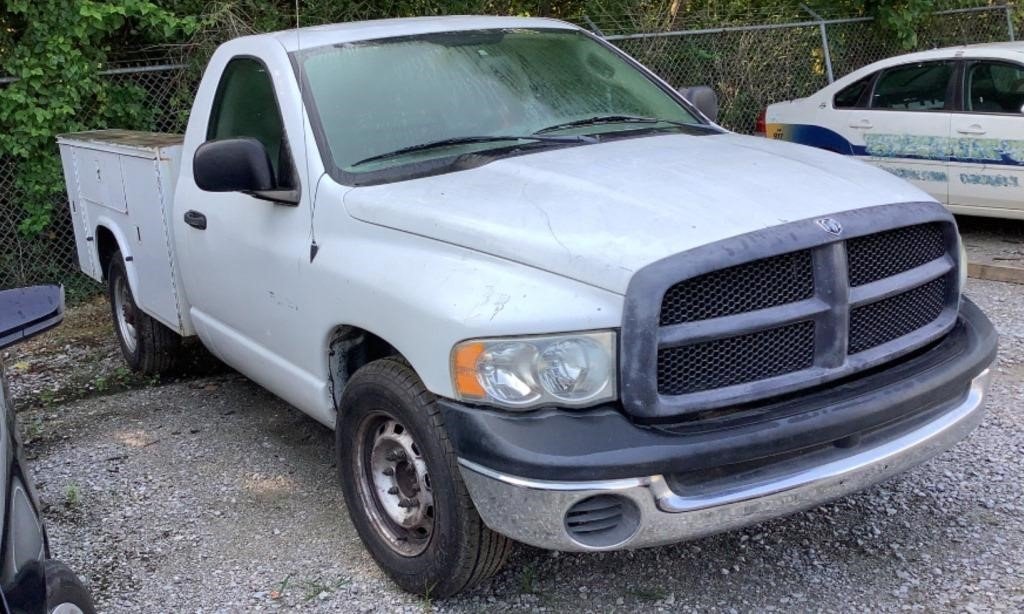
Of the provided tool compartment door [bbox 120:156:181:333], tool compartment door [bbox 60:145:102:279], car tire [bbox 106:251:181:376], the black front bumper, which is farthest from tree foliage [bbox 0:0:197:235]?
the black front bumper

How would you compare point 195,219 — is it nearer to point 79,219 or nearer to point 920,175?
point 79,219

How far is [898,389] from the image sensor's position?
3.28m

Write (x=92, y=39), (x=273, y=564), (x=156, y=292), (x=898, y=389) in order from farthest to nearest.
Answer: (x=92, y=39)
(x=156, y=292)
(x=273, y=564)
(x=898, y=389)

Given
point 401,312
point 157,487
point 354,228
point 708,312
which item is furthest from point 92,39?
point 708,312

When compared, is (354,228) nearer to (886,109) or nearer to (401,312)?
(401,312)

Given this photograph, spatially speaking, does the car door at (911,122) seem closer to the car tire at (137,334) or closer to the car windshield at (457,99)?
the car windshield at (457,99)

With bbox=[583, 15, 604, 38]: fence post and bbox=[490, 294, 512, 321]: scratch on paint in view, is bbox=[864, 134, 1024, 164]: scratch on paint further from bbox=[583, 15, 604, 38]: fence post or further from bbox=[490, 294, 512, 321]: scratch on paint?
bbox=[490, 294, 512, 321]: scratch on paint

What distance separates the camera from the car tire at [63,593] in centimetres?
234

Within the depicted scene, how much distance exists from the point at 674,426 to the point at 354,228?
1436 millimetres

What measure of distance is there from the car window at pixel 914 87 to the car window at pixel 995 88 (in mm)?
240

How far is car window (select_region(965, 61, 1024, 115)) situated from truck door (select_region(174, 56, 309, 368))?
637 cm

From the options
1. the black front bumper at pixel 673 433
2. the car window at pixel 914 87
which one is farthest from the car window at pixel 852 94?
the black front bumper at pixel 673 433

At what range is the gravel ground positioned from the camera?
12.0 feet

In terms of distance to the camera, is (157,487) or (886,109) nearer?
(157,487)
